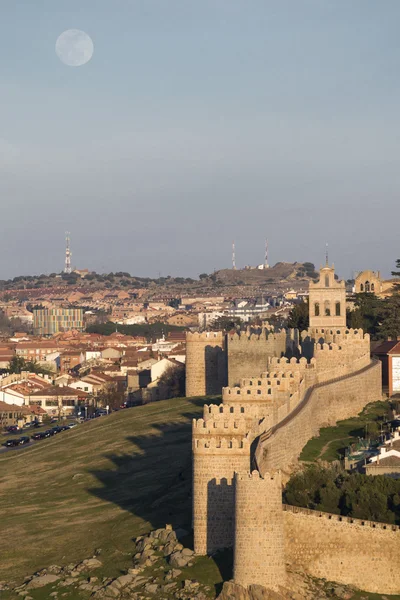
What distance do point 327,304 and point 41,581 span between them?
3195cm

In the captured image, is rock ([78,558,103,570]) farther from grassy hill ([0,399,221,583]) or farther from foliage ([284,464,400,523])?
foliage ([284,464,400,523])

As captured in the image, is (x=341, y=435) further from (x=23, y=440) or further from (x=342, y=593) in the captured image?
(x=23, y=440)

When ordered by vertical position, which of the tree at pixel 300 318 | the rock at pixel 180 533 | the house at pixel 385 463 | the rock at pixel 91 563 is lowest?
the rock at pixel 91 563

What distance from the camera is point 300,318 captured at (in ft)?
251

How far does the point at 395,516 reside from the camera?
125ft

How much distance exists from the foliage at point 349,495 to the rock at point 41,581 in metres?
6.96

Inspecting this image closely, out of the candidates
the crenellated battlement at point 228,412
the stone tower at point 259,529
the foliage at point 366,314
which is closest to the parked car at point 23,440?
the foliage at point 366,314

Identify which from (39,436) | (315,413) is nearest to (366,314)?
(39,436)

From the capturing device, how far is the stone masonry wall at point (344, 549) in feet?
122

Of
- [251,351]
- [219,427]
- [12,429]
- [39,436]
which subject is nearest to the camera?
[219,427]

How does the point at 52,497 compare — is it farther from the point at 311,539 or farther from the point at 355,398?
the point at 311,539

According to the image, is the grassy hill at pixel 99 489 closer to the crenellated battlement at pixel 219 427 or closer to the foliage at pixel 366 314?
the crenellated battlement at pixel 219 427

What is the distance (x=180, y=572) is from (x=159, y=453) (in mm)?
18102

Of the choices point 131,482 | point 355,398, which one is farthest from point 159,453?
point 355,398
